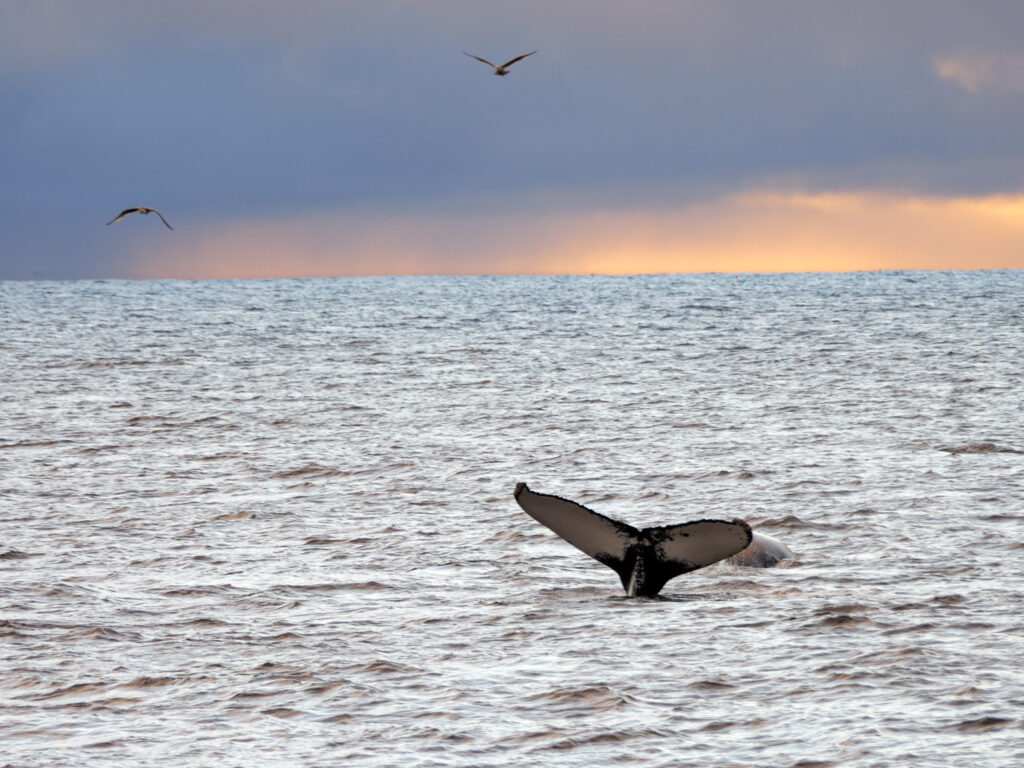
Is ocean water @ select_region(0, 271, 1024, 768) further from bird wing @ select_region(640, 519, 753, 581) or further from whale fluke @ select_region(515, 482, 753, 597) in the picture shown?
bird wing @ select_region(640, 519, 753, 581)

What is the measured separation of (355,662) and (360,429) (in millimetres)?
21600

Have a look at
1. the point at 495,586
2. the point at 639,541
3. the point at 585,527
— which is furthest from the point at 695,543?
the point at 495,586

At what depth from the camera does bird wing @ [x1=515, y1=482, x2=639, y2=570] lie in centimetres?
1445

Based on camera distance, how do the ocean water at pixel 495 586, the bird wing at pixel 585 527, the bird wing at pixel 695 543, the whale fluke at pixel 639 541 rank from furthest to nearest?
the bird wing at pixel 585 527 → the whale fluke at pixel 639 541 → the bird wing at pixel 695 543 → the ocean water at pixel 495 586

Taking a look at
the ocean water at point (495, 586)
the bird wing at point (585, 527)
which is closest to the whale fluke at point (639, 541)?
the bird wing at point (585, 527)

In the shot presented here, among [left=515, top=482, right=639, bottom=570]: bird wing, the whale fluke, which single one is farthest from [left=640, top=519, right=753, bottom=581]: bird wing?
[left=515, top=482, right=639, bottom=570]: bird wing

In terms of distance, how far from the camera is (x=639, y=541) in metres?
15.0

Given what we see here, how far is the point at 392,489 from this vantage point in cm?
2438

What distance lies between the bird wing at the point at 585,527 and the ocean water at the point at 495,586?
59 centimetres

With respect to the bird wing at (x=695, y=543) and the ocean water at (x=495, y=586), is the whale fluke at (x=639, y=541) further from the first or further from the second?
the ocean water at (x=495, y=586)

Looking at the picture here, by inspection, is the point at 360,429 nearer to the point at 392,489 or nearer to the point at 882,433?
the point at 392,489

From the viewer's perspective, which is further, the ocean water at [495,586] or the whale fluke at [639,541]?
the whale fluke at [639,541]

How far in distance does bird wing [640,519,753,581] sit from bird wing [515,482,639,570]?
266 millimetres

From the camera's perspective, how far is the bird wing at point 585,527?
14445 mm
